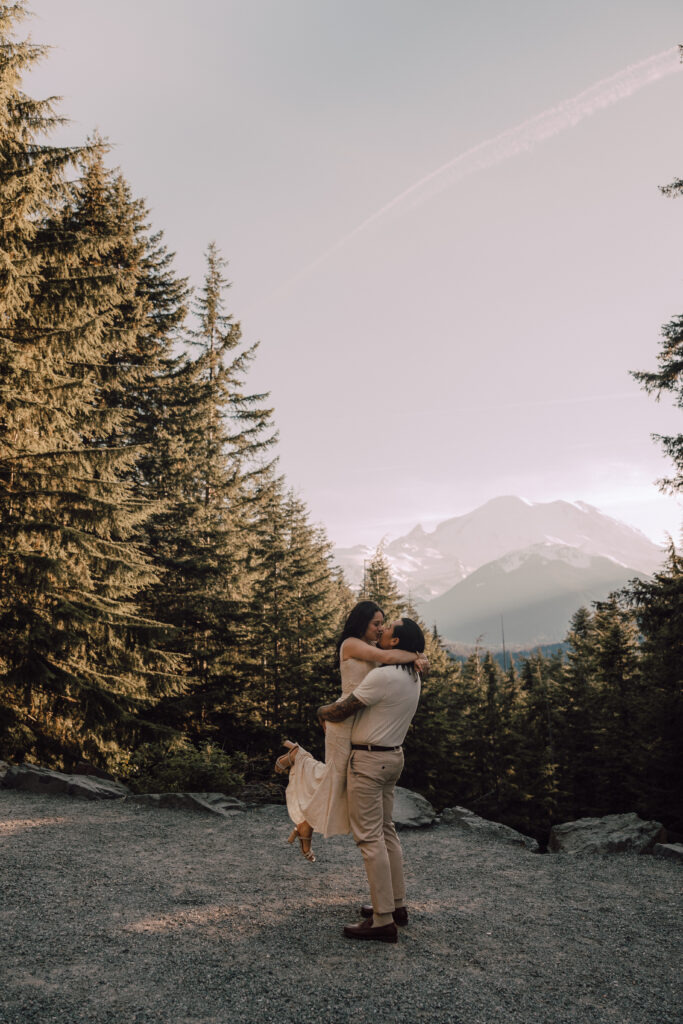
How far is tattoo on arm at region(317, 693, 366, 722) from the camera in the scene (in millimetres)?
4414

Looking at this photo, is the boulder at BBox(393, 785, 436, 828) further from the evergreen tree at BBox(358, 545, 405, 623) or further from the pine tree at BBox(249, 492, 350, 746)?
the evergreen tree at BBox(358, 545, 405, 623)

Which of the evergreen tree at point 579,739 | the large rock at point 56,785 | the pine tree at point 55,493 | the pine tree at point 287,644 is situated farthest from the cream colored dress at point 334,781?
the evergreen tree at point 579,739

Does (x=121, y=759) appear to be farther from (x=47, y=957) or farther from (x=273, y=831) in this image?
(x=47, y=957)

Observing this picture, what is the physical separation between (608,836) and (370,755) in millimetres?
5617

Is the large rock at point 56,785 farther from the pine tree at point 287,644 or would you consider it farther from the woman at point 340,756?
the pine tree at point 287,644

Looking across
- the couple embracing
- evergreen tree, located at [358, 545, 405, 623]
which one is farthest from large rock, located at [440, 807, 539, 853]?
evergreen tree, located at [358, 545, 405, 623]

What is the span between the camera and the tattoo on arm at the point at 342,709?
14.5ft


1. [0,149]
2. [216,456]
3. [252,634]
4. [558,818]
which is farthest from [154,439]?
[558,818]

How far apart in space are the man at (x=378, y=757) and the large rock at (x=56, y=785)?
6.59 m

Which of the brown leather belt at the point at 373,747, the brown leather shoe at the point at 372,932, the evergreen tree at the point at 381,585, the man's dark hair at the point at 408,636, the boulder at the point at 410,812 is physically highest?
the evergreen tree at the point at 381,585

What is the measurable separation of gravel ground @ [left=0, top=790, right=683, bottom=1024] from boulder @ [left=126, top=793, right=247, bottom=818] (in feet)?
4.18

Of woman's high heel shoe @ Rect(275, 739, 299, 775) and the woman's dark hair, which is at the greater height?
the woman's dark hair

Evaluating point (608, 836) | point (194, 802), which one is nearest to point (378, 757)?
point (608, 836)

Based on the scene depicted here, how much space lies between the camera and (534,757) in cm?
3219
